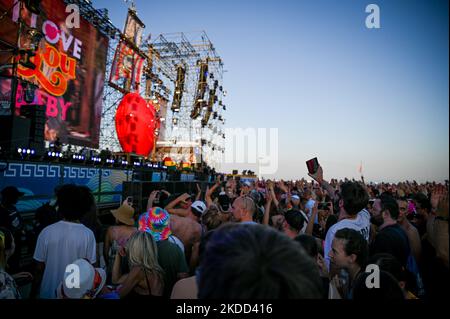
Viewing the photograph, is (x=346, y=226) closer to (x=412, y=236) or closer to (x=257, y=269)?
(x=412, y=236)

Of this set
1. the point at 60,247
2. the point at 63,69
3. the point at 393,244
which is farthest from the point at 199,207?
the point at 63,69

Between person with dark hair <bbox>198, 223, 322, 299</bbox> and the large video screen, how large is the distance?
43.1 feet

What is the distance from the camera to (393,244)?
9.35ft

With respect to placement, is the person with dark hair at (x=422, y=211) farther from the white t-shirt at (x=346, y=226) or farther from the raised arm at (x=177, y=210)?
the raised arm at (x=177, y=210)

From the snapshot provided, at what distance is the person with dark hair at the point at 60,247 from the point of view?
2.46m

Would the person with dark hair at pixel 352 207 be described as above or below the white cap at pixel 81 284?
above

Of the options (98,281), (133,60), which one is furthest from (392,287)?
(133,60)

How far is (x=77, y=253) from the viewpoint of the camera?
252 cm

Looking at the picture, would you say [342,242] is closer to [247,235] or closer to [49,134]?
[247,235]

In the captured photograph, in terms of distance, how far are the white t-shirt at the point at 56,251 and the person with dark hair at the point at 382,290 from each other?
2583 millimetres

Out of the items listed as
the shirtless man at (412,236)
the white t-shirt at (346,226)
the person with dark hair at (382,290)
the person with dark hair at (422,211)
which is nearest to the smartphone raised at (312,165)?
the white t-shirt at (346,226)

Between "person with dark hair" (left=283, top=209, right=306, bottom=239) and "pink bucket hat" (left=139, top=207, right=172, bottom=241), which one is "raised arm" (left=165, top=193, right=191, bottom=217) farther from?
"person with dark hair" (left=283, top=209, right=306, bottom=239)

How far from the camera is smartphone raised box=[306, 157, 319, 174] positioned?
12.1ft
